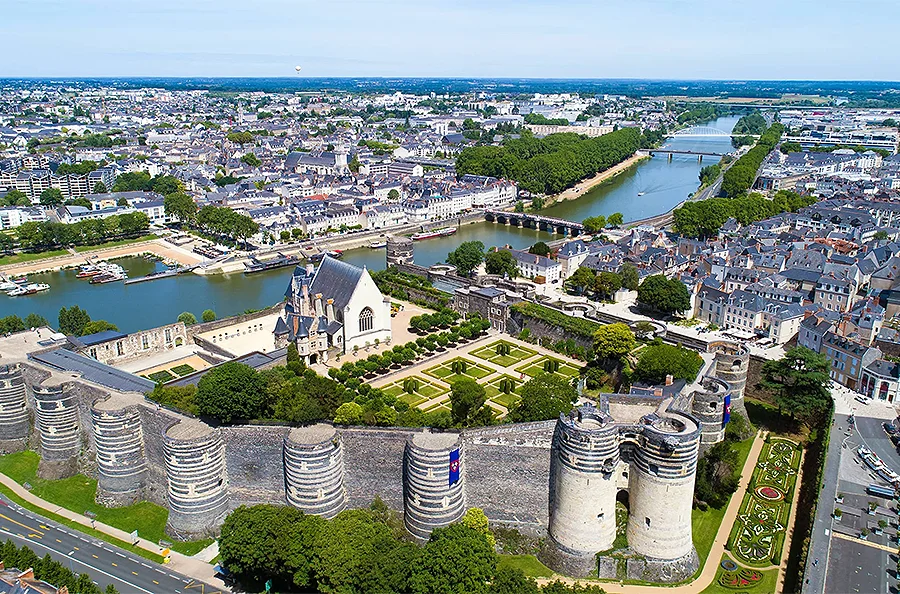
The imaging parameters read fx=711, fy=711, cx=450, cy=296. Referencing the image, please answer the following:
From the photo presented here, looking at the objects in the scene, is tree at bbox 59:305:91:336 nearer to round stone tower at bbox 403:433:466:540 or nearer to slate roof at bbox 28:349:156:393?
slate roof at bbox 28:349:156:393

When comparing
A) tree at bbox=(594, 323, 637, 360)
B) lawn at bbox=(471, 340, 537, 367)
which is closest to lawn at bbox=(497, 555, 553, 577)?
tree at bbox=(594, 323, 637, 360)

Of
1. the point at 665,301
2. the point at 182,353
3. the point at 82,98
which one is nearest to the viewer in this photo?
the point at 182,353

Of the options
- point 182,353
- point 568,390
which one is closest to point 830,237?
point 568,390

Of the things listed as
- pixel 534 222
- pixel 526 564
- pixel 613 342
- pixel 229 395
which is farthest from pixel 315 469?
pixel 534 222

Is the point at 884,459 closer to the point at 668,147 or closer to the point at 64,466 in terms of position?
the point at 64,466

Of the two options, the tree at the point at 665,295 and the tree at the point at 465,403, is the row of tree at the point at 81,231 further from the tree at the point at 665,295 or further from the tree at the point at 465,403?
the tree at the point at 465,403

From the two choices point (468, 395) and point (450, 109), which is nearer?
point (468, 395)

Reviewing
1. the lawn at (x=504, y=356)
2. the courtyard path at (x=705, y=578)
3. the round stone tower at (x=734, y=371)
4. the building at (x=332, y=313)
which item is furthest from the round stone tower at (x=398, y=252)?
the courtyard path at (x=705, y=578)

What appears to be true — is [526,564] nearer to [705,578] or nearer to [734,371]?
[705,578]
